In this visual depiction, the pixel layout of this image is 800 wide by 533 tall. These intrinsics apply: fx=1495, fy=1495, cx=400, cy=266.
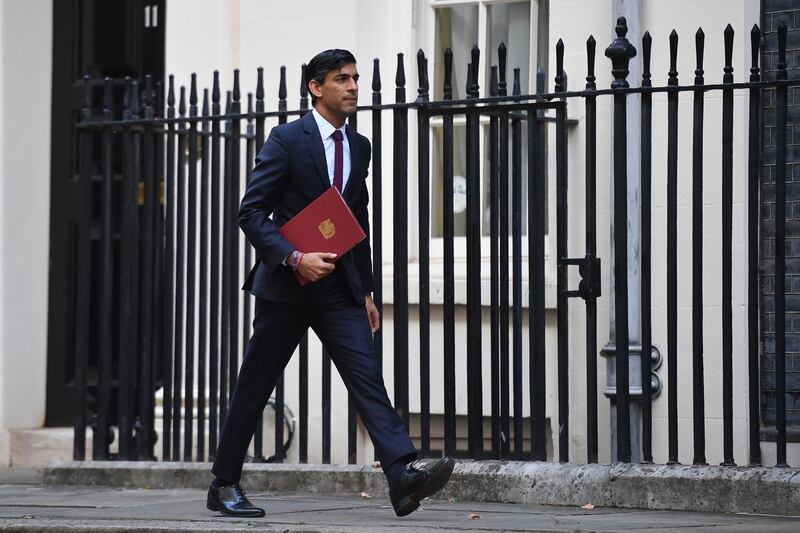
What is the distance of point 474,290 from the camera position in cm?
707

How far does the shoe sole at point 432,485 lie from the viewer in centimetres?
571

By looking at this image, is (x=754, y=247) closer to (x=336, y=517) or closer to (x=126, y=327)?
(x=336, y=517)

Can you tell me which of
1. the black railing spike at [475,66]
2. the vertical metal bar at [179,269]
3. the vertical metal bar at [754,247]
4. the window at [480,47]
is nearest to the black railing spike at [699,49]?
the vertical metal bar at [754,247]

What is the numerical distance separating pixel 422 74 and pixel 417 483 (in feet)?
7.17

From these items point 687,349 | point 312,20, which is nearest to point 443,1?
point 312,20

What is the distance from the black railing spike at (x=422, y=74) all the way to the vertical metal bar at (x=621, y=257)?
872 millimetres

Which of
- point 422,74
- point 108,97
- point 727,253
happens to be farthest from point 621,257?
point 108,97

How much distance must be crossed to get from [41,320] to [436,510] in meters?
4.16

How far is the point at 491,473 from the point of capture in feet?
22.7

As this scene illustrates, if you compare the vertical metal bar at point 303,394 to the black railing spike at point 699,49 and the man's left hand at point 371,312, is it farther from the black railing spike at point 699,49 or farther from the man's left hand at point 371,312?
the black railing spike at point 699,49

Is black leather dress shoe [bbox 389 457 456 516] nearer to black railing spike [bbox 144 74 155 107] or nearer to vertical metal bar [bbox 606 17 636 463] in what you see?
vertical metal bar [bbox 606 17 636 463]

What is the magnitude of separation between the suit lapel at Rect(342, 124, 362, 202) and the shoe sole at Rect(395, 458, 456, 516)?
1.19 meters

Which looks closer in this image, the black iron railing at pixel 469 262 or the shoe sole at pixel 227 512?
the shoe sole at pixel 227 512

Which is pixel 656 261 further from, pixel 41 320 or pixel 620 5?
pixel 41 320
